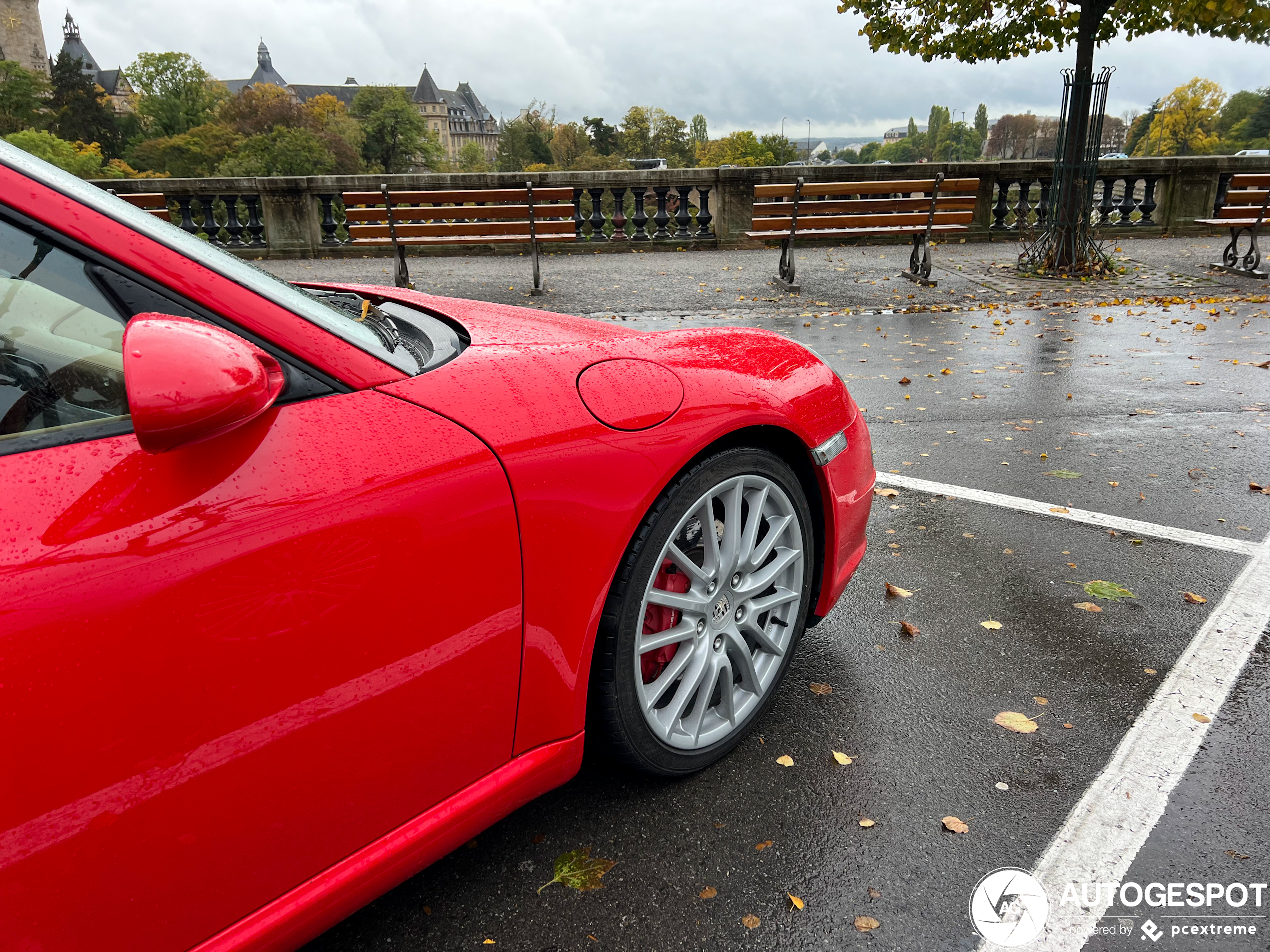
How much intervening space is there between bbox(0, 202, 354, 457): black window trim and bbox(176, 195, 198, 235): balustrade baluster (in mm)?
13354

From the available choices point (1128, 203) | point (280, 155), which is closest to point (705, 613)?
point (1128, 203)

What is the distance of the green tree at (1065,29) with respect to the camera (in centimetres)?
984

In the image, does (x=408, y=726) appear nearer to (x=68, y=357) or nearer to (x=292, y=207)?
(x=68, y=357)

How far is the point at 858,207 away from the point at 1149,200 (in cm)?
679

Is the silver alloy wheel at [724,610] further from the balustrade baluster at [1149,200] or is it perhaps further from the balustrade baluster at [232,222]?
the balustrade baluster at [1149,200]

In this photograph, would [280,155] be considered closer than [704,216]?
No

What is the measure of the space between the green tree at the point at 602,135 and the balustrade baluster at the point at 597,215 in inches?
4379

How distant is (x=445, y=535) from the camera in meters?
1.41

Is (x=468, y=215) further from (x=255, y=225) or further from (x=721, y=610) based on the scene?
(x=721, y=610)

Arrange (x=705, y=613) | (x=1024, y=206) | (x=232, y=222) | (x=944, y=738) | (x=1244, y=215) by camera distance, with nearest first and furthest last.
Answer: (x=705, y=613), (x=944, y=738), (x=1244, y=215), (x=232, y=222), (x=1024, y=206)

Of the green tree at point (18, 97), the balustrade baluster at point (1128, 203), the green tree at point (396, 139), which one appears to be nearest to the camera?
the balustrade baluster at point (1128, 203)

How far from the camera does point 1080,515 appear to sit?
3775 millimetres

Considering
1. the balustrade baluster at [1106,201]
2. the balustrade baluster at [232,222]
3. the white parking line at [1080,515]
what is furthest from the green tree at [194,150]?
the white parking line at [1080,515]

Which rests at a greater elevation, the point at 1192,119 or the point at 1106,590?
the point at 1192,119
